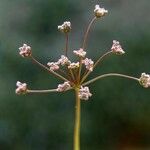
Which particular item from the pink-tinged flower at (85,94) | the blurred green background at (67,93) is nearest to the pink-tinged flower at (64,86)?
the pink-tinged flower at (85,94)

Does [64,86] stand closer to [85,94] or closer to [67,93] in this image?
[85,94]

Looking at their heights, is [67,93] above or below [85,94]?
above

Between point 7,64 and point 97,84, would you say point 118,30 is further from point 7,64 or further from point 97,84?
point 7,64

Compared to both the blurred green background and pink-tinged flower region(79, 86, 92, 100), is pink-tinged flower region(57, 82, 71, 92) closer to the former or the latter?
pink-tinged flower region(79, 86, 92, 100)

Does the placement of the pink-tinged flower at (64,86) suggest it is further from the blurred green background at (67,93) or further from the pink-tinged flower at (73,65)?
the blurred green background at (67,93)

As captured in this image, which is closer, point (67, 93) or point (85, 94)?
point (85, 94)

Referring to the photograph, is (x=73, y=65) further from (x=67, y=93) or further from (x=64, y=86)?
(x=67, y=93)

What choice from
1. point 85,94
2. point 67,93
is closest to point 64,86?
point 85,94

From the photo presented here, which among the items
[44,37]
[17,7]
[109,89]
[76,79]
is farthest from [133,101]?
[76,79]

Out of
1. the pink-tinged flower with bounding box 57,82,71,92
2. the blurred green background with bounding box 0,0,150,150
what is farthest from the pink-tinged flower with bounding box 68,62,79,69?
the blurred green background with bounding box 0,0,150,150
